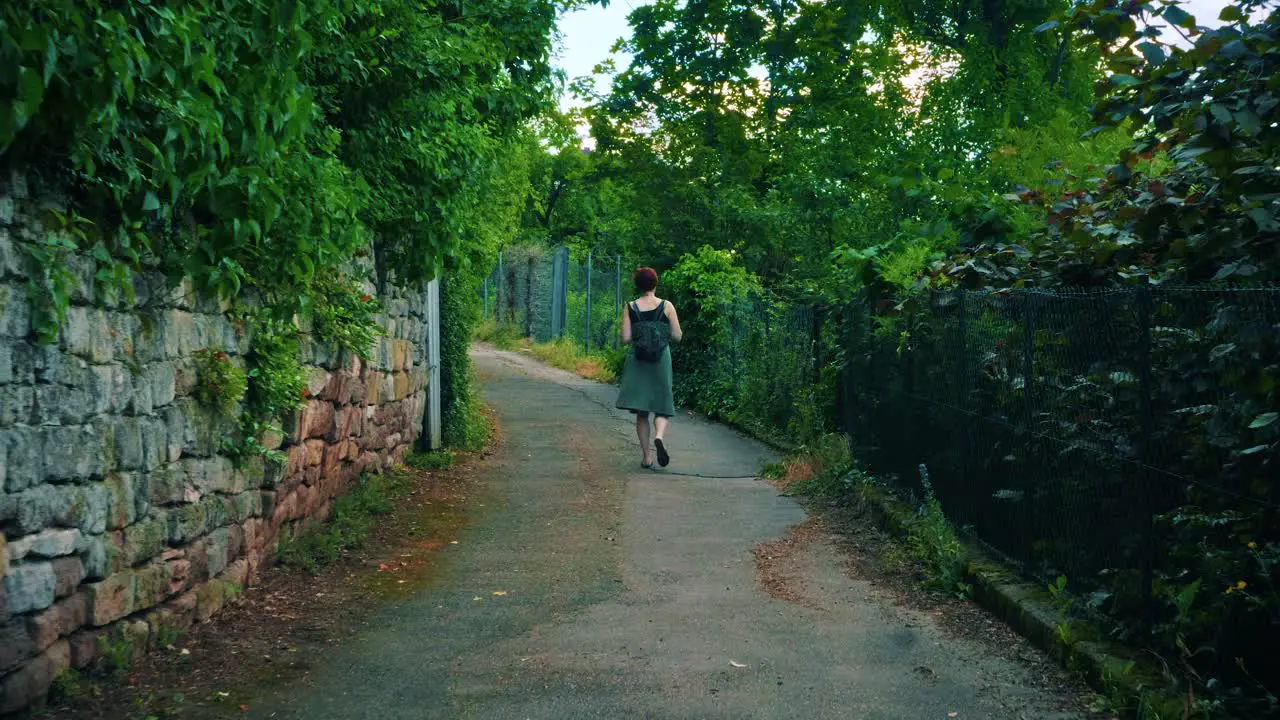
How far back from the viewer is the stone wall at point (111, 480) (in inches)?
154

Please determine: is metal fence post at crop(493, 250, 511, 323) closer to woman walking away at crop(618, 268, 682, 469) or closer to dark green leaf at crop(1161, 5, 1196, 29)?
woman walking away at crop(618, 268, 682, 469)

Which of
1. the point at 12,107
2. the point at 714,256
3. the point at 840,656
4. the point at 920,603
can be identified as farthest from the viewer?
the point at 714,256

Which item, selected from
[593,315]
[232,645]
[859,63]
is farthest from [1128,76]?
[593,315]

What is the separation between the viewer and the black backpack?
10781mm

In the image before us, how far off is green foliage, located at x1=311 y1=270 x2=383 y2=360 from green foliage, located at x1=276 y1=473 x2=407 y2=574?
3.35 feet

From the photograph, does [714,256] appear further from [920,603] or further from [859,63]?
[920,603]

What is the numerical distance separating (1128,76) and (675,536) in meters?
4.23

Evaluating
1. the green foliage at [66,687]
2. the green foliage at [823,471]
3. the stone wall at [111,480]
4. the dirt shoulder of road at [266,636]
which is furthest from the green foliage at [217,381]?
the green foliage at [823,471]

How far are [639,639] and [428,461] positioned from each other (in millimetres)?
5492

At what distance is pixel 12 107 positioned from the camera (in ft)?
11.2

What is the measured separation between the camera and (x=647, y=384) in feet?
35.5

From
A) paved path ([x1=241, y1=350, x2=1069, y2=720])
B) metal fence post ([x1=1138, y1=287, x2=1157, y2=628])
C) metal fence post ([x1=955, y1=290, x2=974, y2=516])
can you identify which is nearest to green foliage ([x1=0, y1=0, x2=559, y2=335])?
paved path ([x1=241, y1=350, x2=1069, y2=720])

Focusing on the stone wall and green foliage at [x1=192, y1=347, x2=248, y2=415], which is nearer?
the stone wall

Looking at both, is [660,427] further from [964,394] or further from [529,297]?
[529,297]
